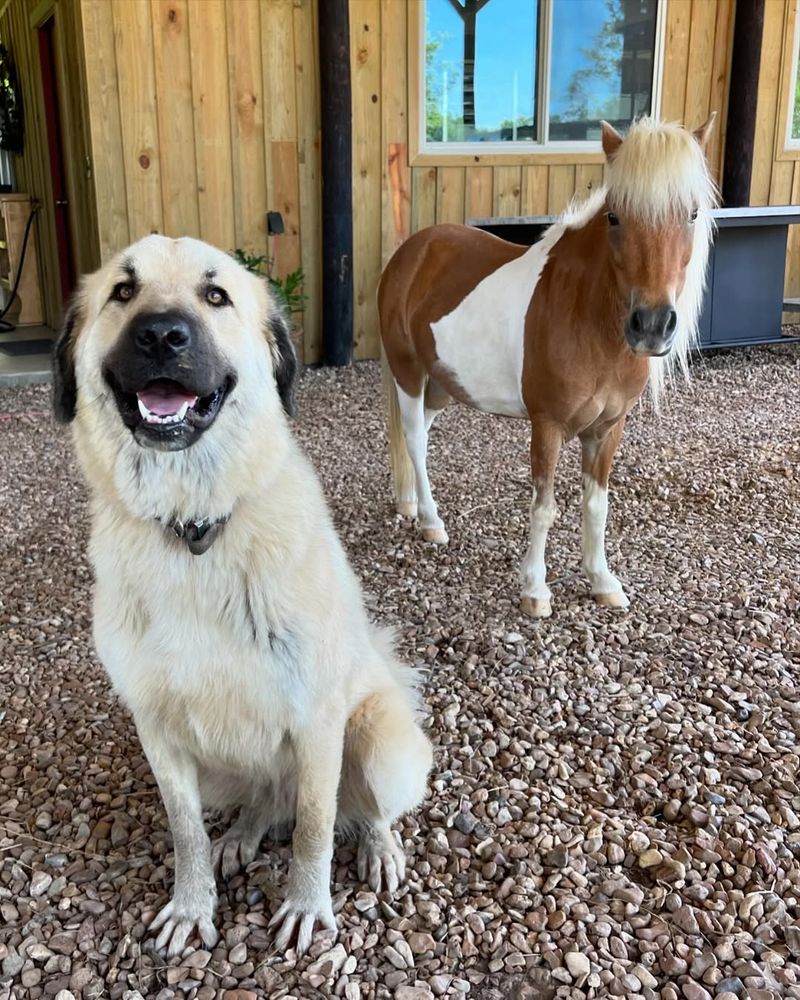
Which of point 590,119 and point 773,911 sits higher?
point 590,119

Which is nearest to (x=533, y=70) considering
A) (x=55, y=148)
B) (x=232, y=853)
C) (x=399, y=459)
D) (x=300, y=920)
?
(x=55, y=148)

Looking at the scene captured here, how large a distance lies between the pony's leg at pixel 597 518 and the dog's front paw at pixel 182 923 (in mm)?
1798

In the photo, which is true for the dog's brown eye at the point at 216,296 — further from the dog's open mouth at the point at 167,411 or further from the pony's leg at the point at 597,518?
the pony's leg at the point at 597,518

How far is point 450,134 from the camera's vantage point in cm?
684

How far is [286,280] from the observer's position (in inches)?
254

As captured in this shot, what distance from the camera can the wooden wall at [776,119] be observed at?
7207 millimetres

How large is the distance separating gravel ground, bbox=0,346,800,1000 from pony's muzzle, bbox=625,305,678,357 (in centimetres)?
92

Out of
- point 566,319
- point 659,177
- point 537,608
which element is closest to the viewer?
point 659,177

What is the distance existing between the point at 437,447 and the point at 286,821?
3248mm

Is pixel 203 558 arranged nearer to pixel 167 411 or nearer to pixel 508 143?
pixel 167 411

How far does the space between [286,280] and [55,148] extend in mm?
2913

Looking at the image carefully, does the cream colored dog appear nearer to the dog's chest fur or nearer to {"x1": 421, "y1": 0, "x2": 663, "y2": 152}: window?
the dog's chest fur

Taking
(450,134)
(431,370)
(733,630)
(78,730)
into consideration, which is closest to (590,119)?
(450,134)

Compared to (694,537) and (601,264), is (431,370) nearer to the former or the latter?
(601,264)
